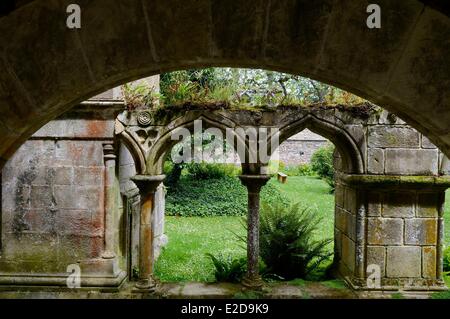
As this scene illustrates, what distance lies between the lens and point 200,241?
9.09 metres

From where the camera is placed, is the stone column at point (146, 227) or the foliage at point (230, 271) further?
the foliage at point (230, 271)

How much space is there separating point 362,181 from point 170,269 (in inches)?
148

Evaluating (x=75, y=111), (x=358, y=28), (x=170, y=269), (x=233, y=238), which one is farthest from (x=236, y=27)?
(x=233, y=238)

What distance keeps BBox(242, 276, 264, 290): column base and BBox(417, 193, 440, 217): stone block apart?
2.28m

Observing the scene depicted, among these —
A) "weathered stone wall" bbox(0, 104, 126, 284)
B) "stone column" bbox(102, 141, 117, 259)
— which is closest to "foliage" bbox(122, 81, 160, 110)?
"weathered stone wall" bbox(0, 104, 126, 284)

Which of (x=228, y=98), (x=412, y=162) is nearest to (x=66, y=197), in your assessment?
(x=228, y=98)

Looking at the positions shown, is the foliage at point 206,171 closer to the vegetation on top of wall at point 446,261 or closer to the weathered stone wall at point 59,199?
the vegetation on top of wall at point 446,261

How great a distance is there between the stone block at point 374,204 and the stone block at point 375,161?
303mm

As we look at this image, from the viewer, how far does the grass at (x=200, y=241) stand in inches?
266

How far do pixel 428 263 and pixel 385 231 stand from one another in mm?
699

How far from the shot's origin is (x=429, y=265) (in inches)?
198

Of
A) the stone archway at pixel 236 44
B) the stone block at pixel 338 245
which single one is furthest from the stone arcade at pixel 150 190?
the stone archway at pixel 236 44

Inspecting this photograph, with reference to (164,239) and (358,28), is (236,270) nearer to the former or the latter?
(164,239)

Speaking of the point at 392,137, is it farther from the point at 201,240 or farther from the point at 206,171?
the point at 206,171
